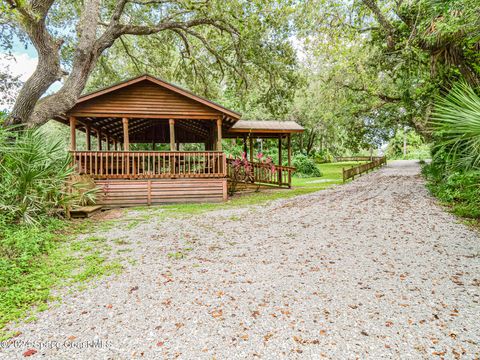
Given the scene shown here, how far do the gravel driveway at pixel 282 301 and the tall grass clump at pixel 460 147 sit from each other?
1.46 m

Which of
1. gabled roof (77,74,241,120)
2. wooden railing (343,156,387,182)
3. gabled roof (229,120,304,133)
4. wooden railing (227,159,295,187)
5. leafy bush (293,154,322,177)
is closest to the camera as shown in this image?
gabled roof (77,74,241,120)

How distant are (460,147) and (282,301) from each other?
811cm

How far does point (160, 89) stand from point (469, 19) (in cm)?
879

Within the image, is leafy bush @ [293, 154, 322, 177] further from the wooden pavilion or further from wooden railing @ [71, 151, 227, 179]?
wooden railing @ [71, 151, 227, 179]

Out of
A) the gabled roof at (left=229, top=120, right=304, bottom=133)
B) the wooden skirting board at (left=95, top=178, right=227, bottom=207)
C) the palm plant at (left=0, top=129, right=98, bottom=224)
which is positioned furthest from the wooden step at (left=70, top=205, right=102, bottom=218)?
the gabled roof at (left=229, top=120, right=304, bottom=133)

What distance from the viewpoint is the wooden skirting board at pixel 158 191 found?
9.38 meters

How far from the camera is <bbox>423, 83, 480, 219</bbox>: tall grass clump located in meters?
3.39

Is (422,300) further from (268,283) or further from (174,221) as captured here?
(174,221)

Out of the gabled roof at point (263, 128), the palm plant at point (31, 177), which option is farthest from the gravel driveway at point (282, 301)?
the gabled roof at point (263, 128)

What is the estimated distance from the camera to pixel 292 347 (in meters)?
2.16

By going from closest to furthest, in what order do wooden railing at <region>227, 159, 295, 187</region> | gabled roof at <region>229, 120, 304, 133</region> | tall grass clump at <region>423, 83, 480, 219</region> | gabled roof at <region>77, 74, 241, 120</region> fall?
1. tall grass clump at <region>423, 83, 480, 219</region>
2. gabled roof at <region>77, 74, 241, 120</region>
3. gabled roof at <region>229, 120, 304, 133</region>
4. wooden railing at <region>227, 159, 295, 187</region>

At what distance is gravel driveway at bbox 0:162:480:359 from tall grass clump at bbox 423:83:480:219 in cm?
146

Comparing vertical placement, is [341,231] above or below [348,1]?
below

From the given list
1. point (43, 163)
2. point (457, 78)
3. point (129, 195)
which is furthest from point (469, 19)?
point (129, 195)
